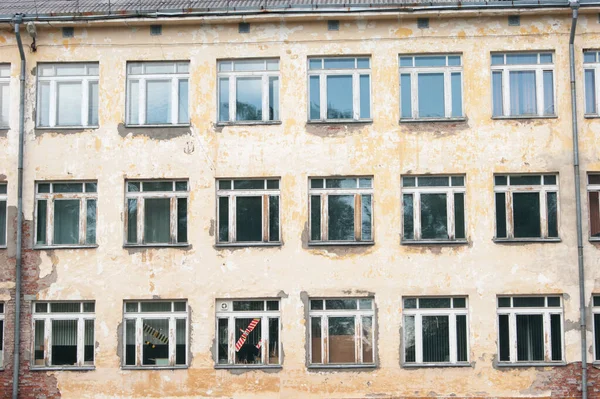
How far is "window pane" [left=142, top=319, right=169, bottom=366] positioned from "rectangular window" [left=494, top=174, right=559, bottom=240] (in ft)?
25.2

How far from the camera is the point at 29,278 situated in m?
17.7

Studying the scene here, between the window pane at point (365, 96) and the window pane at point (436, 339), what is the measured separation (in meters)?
4.73

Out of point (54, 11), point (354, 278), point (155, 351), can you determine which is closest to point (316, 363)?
point (354, 278)

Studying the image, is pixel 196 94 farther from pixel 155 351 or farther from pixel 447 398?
pixel 447 398

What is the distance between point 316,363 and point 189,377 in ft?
9.10

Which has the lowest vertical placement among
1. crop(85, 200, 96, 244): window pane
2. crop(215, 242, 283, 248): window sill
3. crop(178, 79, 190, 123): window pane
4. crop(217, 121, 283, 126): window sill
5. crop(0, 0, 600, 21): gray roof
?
crop(215, 242, 283, 248): window sill

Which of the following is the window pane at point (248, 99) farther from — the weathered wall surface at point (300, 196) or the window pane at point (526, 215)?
the window pane at point (526, 215)

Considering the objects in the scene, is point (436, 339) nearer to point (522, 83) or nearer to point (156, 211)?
point (522, 83)

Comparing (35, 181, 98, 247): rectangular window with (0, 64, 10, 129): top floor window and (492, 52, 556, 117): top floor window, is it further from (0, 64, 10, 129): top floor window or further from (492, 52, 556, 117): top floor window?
(492, 52, 556, 117): top floor window

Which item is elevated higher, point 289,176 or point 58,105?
point 58,105

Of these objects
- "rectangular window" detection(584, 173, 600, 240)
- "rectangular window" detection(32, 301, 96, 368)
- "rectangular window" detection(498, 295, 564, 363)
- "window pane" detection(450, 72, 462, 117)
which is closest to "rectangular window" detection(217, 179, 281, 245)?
"rectangular window" detection(32, 301, 96, 368)

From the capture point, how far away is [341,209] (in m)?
17.9

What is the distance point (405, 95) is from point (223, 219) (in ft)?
16.4

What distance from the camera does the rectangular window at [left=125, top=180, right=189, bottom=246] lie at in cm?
1794
